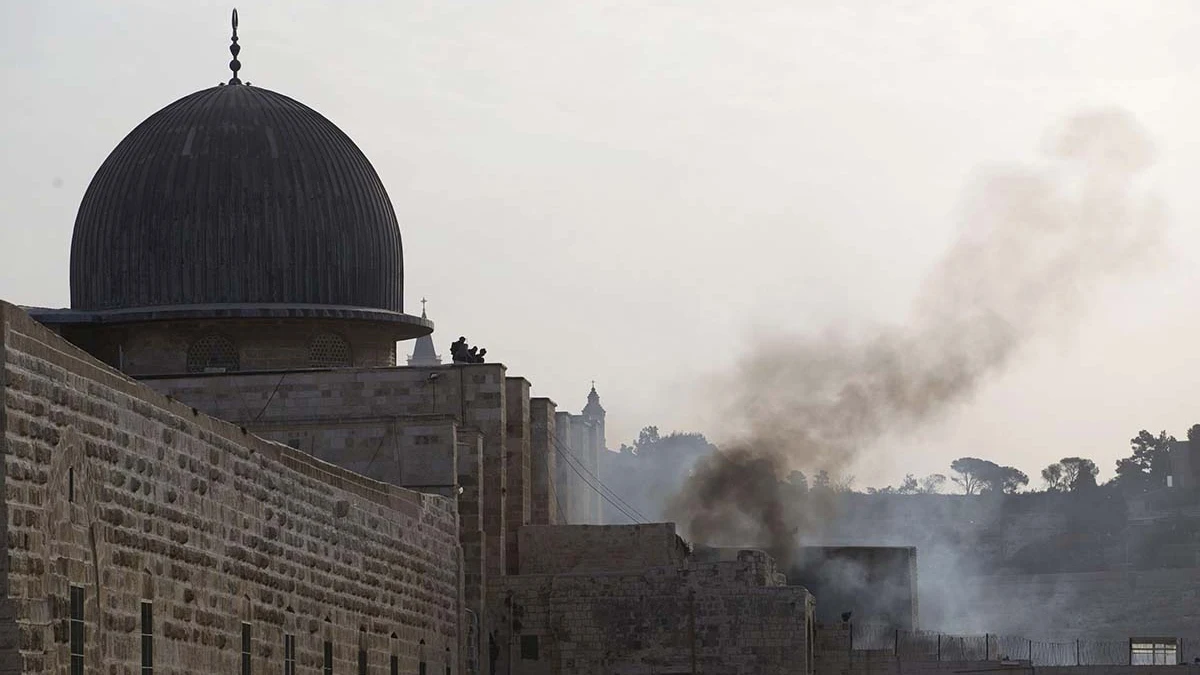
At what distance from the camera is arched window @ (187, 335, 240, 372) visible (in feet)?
123

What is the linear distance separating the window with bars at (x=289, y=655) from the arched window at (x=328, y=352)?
49.7 ft

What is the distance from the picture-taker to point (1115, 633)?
115562 millimetres

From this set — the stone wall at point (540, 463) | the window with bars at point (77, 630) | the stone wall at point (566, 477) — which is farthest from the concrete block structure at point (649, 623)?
the window with bars at point (77, 630)

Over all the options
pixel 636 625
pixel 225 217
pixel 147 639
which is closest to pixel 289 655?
pixel 147 639

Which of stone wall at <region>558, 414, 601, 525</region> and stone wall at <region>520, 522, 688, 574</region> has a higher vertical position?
stone wall at <region>558, 414, 601, 525</region>

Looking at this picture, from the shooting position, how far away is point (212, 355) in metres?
37.5

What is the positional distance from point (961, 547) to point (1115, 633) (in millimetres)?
22261

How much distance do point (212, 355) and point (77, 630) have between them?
67.6 ft

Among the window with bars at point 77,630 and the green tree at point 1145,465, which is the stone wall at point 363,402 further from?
the green tree at point 1145,465

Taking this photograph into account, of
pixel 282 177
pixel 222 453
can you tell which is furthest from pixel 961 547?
pixel 222 453

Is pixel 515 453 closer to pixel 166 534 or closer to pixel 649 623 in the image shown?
pixel 649 623

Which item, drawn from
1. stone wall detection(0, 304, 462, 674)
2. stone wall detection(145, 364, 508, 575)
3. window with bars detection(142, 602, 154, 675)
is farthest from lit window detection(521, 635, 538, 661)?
window with bars detection(142, 602, 154, 675)

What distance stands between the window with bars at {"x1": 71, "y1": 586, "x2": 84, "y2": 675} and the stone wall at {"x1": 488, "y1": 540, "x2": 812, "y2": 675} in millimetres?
19107

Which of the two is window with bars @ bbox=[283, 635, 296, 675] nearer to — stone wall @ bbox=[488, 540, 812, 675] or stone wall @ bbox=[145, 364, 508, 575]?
stone wall @ bbox=[145, 364, 508, 575]
